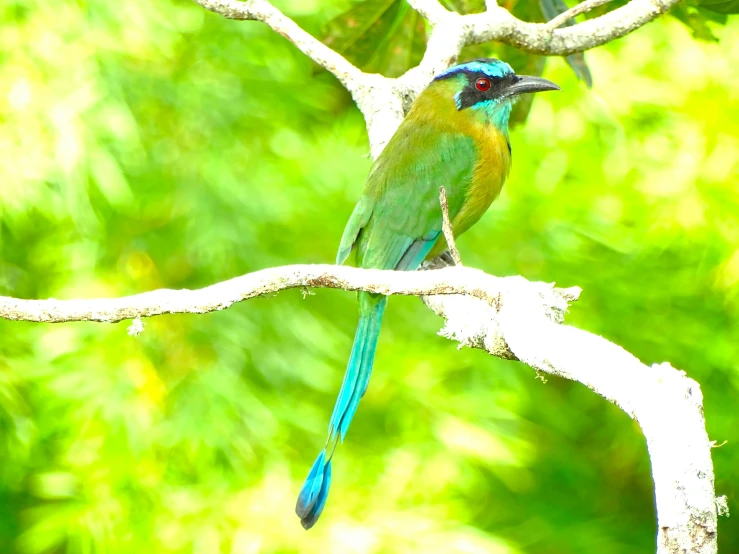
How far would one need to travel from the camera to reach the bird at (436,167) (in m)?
2.21

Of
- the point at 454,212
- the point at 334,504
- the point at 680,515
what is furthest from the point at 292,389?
the point at 680,515

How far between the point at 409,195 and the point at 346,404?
22.9 inches

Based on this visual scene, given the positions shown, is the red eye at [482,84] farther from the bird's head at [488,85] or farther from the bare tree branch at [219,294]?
the bare tree branch at [219,294]

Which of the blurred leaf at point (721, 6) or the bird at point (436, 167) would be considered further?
A: the bird at point (436, 167)

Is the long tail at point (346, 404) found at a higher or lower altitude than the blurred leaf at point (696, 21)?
lower

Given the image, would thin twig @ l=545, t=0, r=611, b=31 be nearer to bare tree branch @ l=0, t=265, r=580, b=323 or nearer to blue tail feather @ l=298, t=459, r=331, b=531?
bare tree branch @ l=0, t=265, r=580, b=323

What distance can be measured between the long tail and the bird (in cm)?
19

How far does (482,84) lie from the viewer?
2.39 m

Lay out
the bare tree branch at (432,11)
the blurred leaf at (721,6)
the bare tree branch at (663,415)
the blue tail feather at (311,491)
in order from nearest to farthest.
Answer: the bare tree branch at (663,415) < the blue tail feather at (311,491) < the blurred leaf at (721,6) < the bare tree branch at (432,11)

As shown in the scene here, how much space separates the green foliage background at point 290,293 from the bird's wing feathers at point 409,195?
64cm

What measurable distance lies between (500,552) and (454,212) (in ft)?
4.10

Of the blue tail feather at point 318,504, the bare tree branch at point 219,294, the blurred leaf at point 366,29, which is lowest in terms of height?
the blue tail feather at point 318,504

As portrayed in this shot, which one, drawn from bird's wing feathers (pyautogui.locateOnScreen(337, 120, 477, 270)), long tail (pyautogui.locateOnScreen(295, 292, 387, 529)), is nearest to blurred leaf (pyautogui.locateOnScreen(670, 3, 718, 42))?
bird's wing feathers (pyautogui.locateOnScreen(337, 120, 477, 270))

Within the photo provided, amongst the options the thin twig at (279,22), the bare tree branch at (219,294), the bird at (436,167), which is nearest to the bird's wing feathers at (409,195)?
the bird at (436,167)
